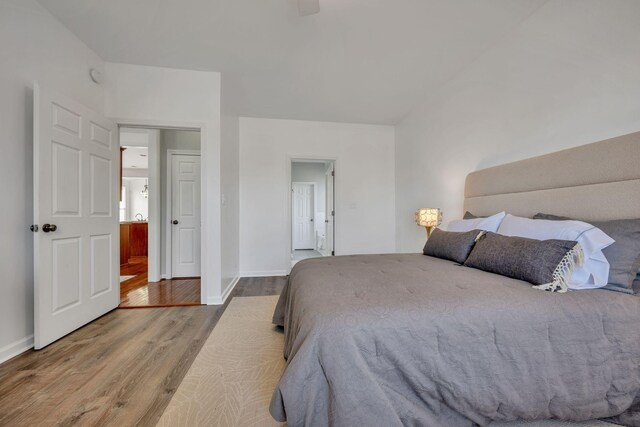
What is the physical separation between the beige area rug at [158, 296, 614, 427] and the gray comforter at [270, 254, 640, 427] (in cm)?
25

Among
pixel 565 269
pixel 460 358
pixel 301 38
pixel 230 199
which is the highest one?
pixel 301 38

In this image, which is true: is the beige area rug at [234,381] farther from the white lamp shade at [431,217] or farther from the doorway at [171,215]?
the white lamp shade at [431,217]

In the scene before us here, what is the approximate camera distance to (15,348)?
5.65ft

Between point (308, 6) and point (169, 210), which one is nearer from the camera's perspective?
point (308, 6)

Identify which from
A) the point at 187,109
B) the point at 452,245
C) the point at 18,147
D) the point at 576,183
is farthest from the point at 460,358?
the point at 187,109

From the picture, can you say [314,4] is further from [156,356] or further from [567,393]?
[156,356]

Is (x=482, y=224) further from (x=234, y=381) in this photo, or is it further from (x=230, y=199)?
(x=230, y=199)

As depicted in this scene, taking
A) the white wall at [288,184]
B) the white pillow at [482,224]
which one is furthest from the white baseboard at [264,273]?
the white pillow at [482,224]

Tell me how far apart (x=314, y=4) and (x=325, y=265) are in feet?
5.70

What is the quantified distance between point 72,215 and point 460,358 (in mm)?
2908

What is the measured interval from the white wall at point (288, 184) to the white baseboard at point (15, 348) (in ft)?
7.84

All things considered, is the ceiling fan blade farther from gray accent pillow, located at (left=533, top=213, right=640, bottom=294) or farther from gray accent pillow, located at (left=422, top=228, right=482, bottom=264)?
gray accent pillow, located at (left=533, top=213, right=640, bottom=294)

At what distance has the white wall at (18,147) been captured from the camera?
5.52 feet

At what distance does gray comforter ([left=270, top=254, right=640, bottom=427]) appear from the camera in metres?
0.90
